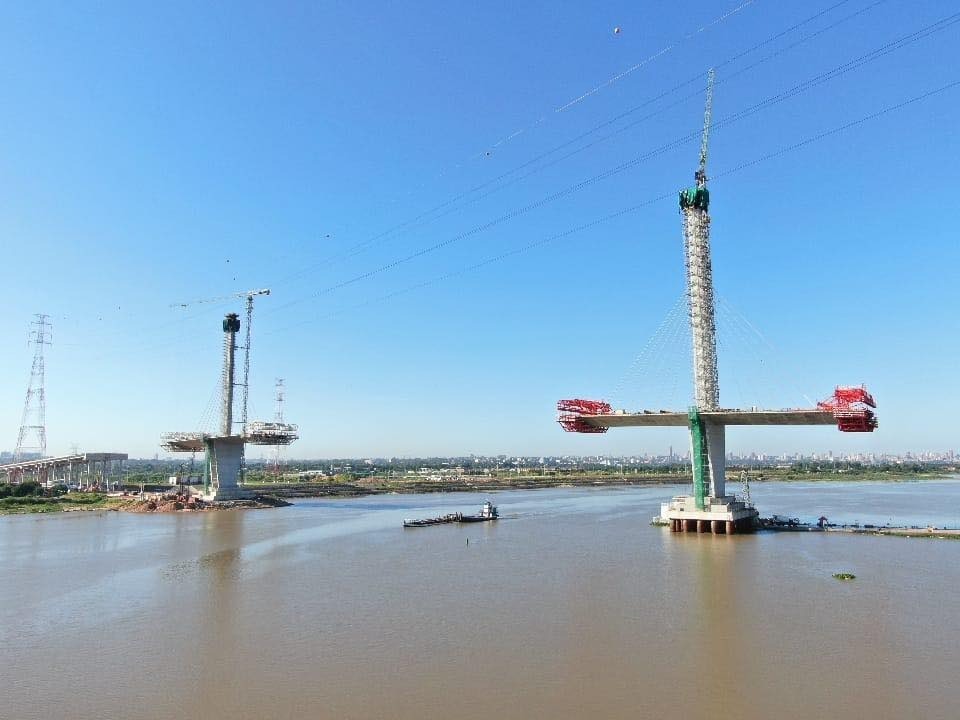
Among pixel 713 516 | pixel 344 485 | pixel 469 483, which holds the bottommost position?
pixel 469 483

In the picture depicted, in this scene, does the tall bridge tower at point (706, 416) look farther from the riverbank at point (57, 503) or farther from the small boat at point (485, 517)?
the riverbank at point (57, 503)

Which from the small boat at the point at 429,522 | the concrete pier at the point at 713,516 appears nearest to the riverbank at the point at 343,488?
the concrete pier at the point at 713,516

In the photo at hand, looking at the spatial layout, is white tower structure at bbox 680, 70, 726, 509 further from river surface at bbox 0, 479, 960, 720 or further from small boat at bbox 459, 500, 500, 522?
small boat at bbox 459, 500, 500, 522

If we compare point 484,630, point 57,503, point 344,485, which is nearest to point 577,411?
point 484,630

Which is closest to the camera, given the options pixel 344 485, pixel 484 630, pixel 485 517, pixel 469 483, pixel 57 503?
pixel 484 630

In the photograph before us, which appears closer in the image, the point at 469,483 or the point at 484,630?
the point at 484,630

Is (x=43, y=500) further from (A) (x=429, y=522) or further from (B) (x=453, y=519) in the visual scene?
(B) (x=453, y=519)

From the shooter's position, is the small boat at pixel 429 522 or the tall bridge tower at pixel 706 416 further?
the small boat at pixel 429 522

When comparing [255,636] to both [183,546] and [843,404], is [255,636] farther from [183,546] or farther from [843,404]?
[843,404]
